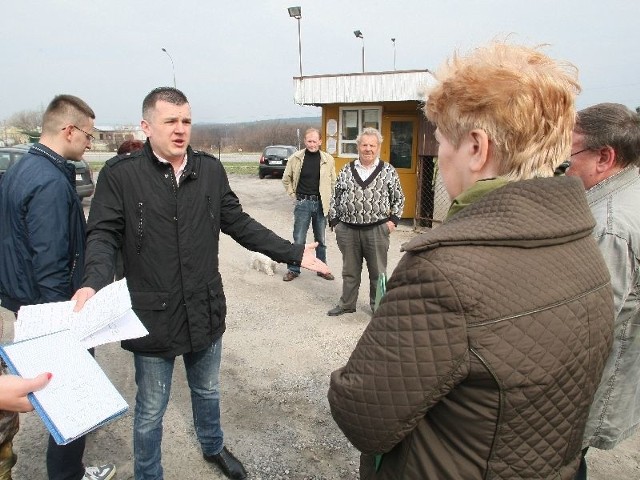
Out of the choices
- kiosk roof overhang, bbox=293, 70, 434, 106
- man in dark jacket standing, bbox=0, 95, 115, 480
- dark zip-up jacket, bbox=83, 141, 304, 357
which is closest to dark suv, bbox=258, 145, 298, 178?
kiosk roof overhang, bbox=293, 70, 434, 106

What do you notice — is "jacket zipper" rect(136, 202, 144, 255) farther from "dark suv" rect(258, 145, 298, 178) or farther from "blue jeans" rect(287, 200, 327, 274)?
"dark suv" rect(258, 145, 298, 178)

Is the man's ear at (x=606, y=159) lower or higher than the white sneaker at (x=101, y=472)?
higher

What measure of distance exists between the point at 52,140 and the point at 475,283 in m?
2.51

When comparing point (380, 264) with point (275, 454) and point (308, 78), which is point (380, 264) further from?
point (308, 78)

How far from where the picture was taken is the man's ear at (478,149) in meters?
1.17

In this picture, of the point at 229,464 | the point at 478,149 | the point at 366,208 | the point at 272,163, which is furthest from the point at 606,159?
the point at 272,163

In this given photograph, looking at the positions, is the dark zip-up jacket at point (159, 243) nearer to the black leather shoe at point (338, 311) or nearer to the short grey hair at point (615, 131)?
the short grey hair at point (615, 131)

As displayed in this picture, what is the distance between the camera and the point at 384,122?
10.2 meters

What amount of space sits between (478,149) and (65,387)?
146cm

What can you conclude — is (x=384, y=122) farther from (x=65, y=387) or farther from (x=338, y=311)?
(x=65, y=387)

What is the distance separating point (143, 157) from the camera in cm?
238

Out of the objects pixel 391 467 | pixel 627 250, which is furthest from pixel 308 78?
pixel 391 467

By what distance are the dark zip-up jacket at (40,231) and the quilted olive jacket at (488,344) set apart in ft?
6.08

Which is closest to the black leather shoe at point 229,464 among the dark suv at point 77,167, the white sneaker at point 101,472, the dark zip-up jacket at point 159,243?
the white sneaker at point 101,472
